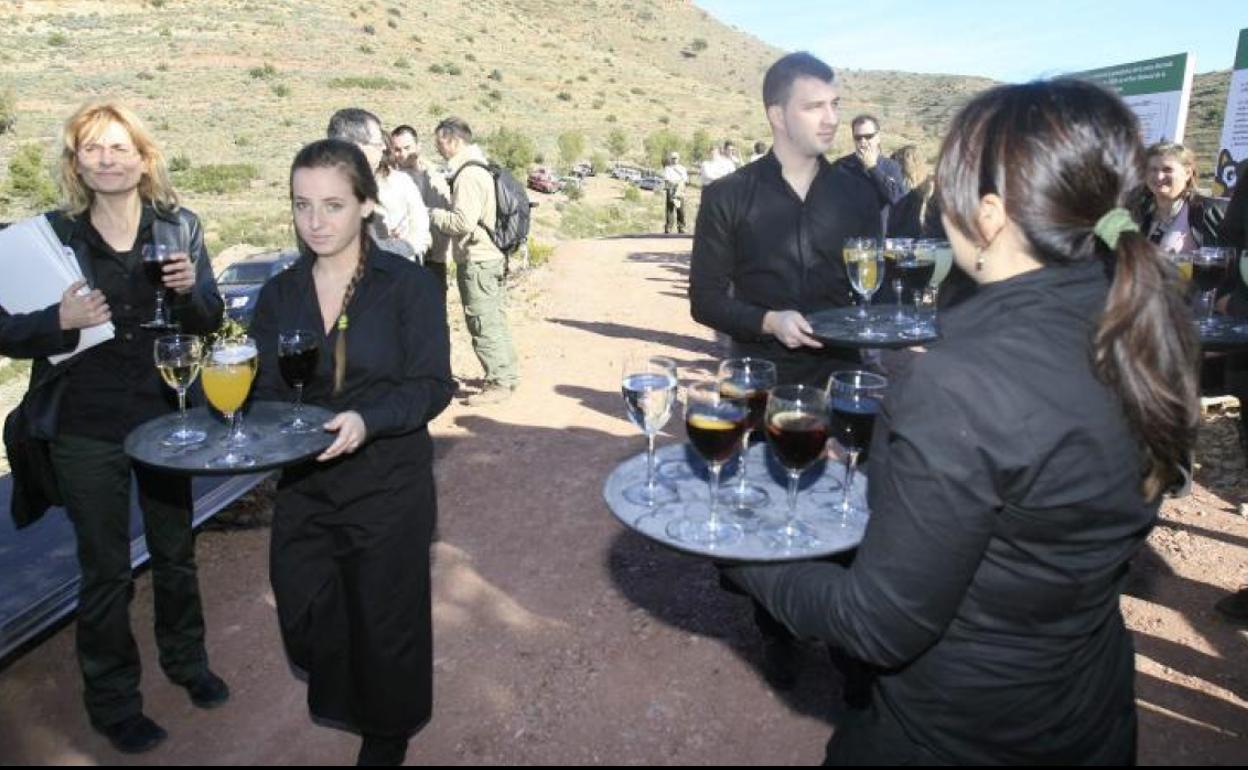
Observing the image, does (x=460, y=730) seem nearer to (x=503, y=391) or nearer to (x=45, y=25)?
(x=503, y=391)

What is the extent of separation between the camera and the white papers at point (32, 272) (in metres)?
2.71

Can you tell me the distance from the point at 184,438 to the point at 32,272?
0.95 m

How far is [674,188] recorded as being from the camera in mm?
20469

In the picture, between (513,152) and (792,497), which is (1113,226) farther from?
(513,152)

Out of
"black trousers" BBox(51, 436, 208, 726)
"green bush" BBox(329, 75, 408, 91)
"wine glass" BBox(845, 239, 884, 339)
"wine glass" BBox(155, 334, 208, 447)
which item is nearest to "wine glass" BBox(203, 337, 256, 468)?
"wine glass" BBox(155, 334, 208, 447)

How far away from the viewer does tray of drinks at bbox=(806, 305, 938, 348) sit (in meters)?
3.03

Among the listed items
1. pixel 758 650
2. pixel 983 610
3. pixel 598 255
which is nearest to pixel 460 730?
pixel 758 650

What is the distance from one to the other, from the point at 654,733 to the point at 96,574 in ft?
6.88

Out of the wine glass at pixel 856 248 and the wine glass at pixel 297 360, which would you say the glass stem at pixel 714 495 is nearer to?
the wine glass at pixel 297 360

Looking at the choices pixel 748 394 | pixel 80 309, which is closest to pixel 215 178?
pixel 80 309

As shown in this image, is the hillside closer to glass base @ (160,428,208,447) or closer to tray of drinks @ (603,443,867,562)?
glass base @ (160,428,208,447)

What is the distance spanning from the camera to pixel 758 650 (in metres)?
3.70

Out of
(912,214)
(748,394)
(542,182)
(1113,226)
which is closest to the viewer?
(1113,226)

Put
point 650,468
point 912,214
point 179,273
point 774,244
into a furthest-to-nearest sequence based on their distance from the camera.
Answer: point 912,214, point 774,244, point 179,273, point 650,468
